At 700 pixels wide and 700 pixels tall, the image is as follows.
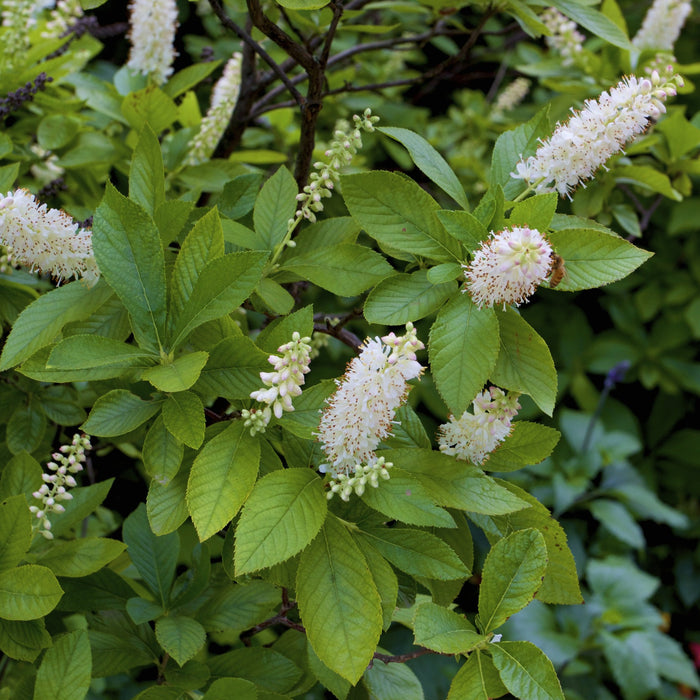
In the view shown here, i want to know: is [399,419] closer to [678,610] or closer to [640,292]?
[640,292]

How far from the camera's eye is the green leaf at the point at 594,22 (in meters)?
1.46

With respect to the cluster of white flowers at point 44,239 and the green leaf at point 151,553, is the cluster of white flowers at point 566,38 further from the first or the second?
the green leaf at point 151,553

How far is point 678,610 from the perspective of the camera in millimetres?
3557

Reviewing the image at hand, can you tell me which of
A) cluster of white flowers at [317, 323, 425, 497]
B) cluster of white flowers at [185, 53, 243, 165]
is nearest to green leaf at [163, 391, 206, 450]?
cluster of white flowers at [317, 323, 425, 497]

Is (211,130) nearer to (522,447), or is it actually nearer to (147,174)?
(147,174)

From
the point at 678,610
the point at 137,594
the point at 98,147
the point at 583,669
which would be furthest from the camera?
the point at 678,610

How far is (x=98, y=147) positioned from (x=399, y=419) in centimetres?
105

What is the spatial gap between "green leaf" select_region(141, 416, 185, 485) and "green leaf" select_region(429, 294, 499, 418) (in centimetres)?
36

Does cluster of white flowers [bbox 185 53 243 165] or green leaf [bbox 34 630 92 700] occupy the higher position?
cluster of white flowers [bbox 185 53 243 165]

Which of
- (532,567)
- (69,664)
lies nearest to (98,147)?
(69,664)

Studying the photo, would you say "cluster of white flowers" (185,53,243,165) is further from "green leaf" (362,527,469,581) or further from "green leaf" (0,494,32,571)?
"green leaf" (362,527,469,581)

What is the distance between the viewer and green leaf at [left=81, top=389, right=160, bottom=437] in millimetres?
952

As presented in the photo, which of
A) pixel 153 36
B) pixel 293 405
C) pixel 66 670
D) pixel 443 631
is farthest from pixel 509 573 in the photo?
pixel 153 36

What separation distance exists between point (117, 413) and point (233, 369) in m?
0.17
